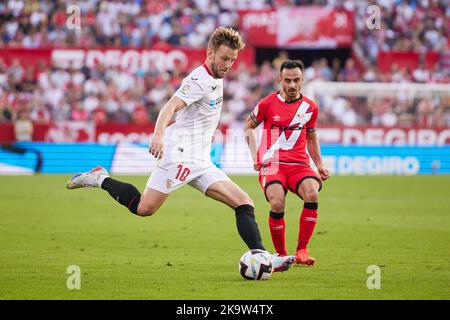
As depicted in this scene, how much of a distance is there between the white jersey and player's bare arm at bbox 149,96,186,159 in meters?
0.30

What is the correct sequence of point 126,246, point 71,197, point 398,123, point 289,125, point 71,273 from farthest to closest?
1. point 398,123
2. point 71,197
3. point 126,246
4. point 289,125
5. point 71,273

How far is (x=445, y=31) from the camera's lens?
34.2 m

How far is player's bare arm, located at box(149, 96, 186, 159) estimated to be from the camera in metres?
8.29

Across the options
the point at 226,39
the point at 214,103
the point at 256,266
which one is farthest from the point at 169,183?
the point at 226,39

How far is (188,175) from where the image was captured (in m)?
9.27

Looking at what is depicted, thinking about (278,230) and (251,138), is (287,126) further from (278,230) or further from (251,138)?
(278,230)

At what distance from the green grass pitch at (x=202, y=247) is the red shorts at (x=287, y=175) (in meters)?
0.94

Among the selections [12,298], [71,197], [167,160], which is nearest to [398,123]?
[71,197]

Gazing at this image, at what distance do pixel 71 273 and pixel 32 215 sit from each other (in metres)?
6.70

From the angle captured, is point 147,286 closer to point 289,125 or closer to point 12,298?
point 12,298

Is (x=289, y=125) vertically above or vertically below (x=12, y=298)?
above

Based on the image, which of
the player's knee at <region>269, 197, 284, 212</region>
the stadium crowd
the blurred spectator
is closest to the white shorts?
the player's knee at <region>269, 197, 284, 212</region>

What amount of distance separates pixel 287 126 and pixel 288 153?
0.32 m

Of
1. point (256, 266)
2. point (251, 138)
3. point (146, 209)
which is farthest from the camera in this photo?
point (251, 138)
